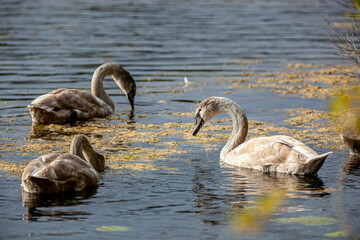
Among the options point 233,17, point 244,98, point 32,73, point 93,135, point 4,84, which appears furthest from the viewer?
point 233,17

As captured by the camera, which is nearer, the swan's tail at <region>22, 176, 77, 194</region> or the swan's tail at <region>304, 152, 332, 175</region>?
the swan's tail at <region>22, 176, 77, 194</region>

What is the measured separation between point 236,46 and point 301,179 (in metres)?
17.0

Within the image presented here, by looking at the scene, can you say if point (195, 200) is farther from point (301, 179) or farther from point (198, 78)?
point (198, 78)

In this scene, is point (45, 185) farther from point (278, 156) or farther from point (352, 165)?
point (352, 165)

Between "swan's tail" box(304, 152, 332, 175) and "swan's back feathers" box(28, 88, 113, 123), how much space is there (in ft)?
20.6

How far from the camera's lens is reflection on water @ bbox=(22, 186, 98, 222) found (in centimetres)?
797

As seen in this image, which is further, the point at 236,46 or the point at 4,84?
the point at 236,46

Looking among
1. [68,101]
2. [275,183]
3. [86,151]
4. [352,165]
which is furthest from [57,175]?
[68,101]

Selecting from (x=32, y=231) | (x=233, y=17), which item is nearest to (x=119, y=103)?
(x=32, y=231)

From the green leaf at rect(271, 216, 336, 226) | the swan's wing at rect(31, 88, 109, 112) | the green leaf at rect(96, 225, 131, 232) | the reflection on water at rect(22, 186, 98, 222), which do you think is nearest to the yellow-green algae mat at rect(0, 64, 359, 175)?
the swan's wing at rect(31, 88, 109, 112)

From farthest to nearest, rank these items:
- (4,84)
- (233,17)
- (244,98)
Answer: (233,17) → (4,84) → (244,98)

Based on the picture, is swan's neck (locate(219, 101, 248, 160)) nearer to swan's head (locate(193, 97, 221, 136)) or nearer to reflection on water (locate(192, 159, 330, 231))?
swan's head (locate(193, 97, 221, 136))

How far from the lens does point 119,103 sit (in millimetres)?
17078

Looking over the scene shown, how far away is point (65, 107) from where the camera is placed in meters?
14.4
